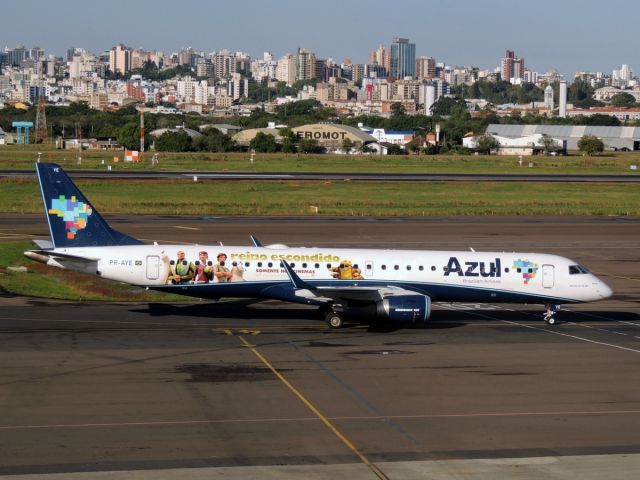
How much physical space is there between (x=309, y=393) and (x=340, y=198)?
68.2 m

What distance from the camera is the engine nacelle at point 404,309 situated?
41.6 meters

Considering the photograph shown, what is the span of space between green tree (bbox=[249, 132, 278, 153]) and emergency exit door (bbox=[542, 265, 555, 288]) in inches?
5979

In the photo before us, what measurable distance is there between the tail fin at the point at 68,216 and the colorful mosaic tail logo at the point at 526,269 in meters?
17.1

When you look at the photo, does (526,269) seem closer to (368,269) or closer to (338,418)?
(368,269)

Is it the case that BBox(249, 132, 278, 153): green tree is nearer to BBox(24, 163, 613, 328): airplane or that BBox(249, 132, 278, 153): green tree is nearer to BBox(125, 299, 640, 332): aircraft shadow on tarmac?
BBox(125, 299, 640, 332): aircraft shadow on tarmac

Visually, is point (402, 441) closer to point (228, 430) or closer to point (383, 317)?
point (228, 430)

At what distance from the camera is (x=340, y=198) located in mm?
99562

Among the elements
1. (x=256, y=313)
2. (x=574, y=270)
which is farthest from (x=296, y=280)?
(x=574, y=270)

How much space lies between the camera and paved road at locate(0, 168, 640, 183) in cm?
11712

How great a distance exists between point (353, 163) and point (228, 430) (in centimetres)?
13324

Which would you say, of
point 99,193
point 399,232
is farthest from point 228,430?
point 99,193

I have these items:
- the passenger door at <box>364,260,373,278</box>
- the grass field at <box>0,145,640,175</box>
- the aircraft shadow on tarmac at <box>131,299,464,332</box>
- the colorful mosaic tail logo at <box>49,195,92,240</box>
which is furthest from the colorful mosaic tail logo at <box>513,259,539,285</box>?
the grass field at <box>0,145,640,175</box>

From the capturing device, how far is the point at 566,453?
1040 inches

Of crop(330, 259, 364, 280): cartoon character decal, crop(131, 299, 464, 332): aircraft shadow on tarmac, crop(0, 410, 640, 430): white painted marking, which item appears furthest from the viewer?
crop(131, 299, 464, 332): aircraft shadow on tarmac
